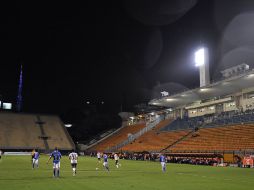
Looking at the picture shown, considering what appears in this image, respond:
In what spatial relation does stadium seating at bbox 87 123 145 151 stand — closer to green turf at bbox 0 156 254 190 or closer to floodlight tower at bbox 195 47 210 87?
floodlight tower at bbox 195 47 210 87

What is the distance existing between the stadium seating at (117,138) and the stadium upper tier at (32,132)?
27.6ft

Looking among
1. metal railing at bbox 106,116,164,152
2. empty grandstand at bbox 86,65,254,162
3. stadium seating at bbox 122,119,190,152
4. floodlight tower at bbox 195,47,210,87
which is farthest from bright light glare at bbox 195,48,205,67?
metal railing at bbox 106,116,164,152

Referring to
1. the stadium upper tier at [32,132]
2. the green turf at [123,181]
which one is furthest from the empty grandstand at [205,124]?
the green turf at [123,181]

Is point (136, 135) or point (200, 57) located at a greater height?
point (200, 57)

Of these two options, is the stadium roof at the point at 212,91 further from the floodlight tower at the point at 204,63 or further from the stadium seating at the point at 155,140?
the stadium seating at the point at 155,140

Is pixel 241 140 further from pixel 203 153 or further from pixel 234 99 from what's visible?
pixel 234 99

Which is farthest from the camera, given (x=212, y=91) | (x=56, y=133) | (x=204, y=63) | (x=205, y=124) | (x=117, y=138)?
(x=56, y=133)

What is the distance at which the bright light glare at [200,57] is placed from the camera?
65438 millimetres

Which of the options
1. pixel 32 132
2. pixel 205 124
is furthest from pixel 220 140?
pixel 32 132

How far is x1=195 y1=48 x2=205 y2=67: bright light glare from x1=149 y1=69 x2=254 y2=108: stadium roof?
17.0 feet

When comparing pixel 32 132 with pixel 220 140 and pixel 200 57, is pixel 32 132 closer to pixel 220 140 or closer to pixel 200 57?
pixel 200 57

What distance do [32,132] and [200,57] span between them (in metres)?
51.9

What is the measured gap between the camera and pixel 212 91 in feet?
218

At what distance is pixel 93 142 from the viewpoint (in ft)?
317
